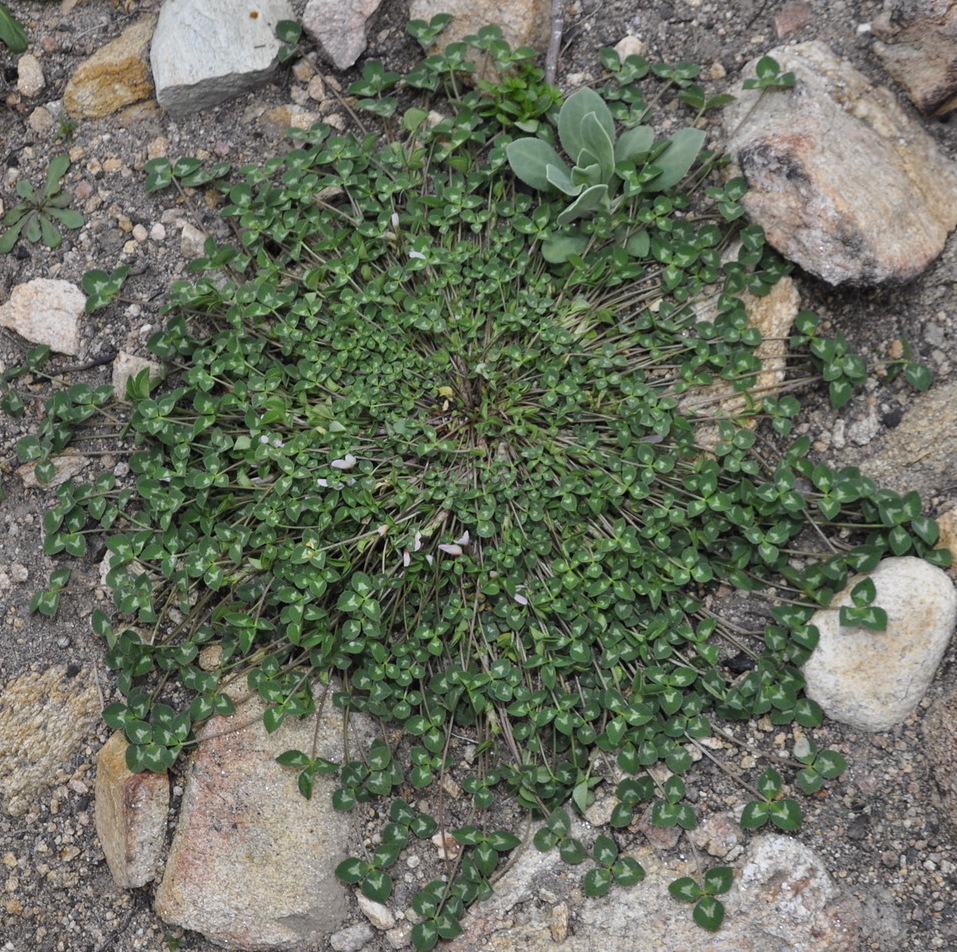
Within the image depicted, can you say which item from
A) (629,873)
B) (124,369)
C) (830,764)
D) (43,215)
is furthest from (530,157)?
(629,873)

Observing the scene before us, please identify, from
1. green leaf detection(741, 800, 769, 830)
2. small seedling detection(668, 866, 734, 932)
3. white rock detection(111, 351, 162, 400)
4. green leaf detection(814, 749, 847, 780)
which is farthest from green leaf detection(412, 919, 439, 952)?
white rock detection(111, 351, 162, 400)

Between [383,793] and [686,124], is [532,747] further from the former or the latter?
[686,124]

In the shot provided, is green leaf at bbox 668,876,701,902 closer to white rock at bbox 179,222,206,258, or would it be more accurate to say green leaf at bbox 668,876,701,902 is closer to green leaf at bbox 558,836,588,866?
green leaf at bbox 558,836,588,866

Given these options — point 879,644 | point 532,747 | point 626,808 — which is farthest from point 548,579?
Answer: point 879,644

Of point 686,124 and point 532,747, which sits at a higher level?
point 686,124

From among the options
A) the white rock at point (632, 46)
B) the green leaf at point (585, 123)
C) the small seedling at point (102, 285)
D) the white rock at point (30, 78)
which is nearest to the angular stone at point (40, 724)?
the small seedling at point (102, 285)

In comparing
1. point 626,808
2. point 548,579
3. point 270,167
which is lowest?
point 626,808

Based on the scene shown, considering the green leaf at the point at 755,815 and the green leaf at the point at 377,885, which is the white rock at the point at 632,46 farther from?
the green leaf at the point at 377,885
